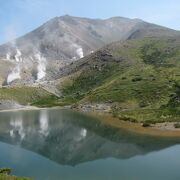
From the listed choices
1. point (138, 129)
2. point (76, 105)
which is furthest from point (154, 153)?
point (76, 105)

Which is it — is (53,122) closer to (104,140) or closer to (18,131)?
(18,131)

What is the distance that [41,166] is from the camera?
6906 cm

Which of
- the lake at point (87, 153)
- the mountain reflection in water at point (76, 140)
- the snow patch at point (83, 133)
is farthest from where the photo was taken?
the snow patch at point (83, 133)

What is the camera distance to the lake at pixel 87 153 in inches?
2466

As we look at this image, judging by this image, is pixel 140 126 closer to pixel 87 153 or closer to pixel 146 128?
pixel 146 128

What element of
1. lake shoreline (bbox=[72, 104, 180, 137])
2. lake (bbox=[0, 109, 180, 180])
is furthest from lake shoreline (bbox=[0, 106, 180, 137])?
lake (bbox=[0, 109, 180, 180])

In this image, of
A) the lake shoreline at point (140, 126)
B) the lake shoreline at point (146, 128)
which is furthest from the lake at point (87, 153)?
the lake shoreline at point (140, 126)

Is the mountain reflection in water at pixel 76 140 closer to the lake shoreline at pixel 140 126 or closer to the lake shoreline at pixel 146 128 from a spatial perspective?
the lake shoreline at pixel 146 128

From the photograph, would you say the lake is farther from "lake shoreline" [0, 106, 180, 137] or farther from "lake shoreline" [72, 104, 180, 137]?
"lake shoreline" [72, 104, 180, 137]

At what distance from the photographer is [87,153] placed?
3236 inches

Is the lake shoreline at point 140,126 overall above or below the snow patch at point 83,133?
above

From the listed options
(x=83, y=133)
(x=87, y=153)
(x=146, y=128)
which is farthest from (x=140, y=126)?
(x=87, y=153)

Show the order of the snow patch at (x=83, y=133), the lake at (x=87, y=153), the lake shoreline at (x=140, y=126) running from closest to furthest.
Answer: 1. the lake at (x=87, y=153)
2. the lake shoreline at (x=140, y=126)
3. the snow patch at (x=83, y=133)

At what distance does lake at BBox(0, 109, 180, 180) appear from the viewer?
62628 mm
